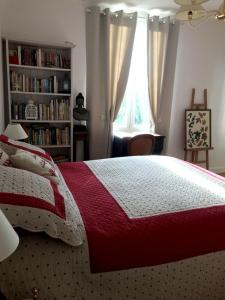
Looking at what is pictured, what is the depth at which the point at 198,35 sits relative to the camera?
3979 millimetres

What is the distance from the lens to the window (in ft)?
12.4

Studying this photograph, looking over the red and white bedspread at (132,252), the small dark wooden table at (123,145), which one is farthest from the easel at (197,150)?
the red and white bedspread at (132,252)

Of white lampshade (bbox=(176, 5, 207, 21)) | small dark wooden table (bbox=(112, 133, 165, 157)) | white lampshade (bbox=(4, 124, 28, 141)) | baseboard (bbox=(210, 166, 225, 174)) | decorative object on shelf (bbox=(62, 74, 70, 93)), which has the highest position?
white lampshade (bbox=(176, 5, 207, 21))

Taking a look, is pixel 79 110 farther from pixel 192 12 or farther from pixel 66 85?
pixel 192 12

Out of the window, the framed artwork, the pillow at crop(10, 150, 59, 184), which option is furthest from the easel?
the pillow at crop(10, 150, 59, 184)

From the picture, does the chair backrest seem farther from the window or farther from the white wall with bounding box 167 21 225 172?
the white wall with bounding box 167 21 225 172

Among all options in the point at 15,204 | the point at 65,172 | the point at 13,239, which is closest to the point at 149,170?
the point at 65,172

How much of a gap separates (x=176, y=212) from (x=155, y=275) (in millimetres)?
363

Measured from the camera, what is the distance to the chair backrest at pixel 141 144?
3.37 metres

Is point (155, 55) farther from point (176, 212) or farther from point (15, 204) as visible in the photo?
point (15, 204)

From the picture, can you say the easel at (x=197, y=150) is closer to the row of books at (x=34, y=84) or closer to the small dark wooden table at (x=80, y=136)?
the small dark wooden table at (x=80, y=136)

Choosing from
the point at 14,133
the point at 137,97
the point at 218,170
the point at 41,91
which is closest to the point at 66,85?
the point at 41,91

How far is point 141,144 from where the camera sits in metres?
3.44

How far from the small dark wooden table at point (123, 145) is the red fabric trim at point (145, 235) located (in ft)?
6.59
